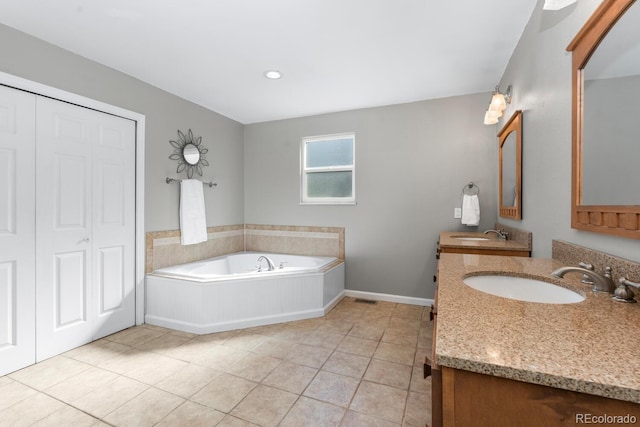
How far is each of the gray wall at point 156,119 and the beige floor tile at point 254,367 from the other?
1650 millimetres

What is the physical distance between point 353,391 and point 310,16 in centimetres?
236

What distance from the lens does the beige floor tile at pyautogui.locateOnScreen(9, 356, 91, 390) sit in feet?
6.20

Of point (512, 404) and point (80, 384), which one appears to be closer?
point (512, 404)

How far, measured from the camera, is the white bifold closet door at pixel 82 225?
85.0 inches

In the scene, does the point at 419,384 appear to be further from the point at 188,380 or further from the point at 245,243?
the point at 245,243

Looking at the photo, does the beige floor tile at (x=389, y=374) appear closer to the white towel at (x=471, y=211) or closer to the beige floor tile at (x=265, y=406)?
the beige floor tile at (x=265, y=406)

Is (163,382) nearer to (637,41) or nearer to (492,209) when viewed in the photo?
(637,41)

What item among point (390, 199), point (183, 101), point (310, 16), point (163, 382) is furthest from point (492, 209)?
point (183, 101)

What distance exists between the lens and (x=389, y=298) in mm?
3467

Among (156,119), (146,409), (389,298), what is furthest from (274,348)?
(156,119)

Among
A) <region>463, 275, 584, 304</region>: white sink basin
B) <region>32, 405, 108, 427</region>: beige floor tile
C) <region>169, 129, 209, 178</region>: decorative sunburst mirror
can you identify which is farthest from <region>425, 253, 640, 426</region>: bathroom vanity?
<region>169, 129, 209, 178</region>: decorative sunburst mirror

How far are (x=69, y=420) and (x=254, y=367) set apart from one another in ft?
3.29

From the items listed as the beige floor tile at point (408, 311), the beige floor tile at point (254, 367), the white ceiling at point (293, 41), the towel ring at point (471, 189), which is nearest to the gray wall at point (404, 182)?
the towel ring at point (471, 189)

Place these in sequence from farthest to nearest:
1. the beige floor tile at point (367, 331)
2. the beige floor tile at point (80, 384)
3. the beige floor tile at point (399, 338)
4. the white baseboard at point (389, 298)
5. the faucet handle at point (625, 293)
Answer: the white baseboard at point (389, 298)
the beige floor tile at point (367, 331)
the beige floor tile at point (399, 338)
the beige floor tile at point (80, 384)
the faucet handle at point (625, 293)
